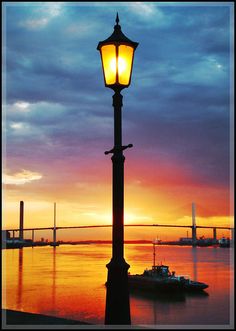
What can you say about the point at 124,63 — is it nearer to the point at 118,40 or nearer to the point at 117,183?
the point at 118,40

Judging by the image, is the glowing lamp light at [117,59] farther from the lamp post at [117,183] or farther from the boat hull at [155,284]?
the boat hull at [155,284]

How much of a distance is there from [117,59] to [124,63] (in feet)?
0.33

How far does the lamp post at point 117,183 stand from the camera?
16.1ft

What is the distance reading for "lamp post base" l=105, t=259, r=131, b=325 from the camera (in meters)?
4.90

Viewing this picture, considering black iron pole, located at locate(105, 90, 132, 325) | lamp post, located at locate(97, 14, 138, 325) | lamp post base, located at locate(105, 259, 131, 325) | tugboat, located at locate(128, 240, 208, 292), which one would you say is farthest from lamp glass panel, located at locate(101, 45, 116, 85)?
tugboat, located at locate(128, 240, 208, 292)

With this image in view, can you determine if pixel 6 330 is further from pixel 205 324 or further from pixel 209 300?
pixel 209 300

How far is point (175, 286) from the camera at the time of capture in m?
50.0

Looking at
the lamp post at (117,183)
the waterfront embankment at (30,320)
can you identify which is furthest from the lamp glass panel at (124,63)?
the waterfront embankment at (30,320)

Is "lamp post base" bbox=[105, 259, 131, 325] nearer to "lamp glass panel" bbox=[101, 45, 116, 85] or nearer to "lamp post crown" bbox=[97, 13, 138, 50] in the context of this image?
"lamp glass panel" bbox=[101, 45, 116, 85]

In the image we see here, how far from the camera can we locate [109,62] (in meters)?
5.22

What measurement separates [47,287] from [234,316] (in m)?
26.7

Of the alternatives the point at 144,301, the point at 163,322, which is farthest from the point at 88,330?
the point at 144,301

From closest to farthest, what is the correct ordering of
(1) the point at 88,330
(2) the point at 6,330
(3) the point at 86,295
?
(1) the point at 88,330 < (2) the point at 6,330 < (3) the point at 86,295

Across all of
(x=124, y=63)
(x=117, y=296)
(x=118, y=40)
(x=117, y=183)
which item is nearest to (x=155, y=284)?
(x=117, y=296)
